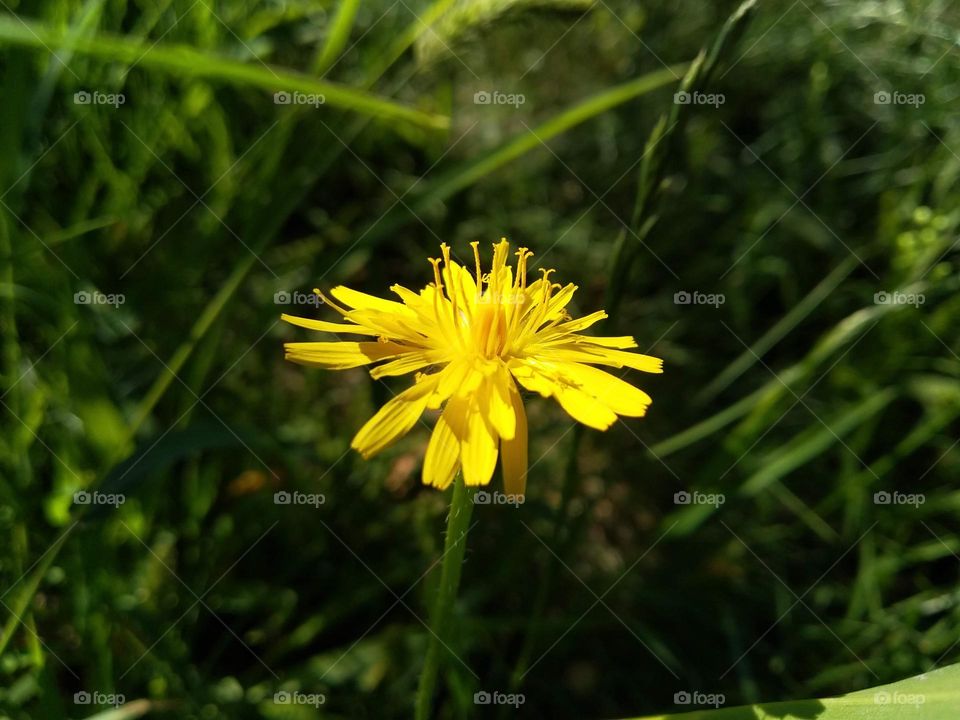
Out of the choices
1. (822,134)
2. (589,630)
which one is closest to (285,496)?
(589,630)

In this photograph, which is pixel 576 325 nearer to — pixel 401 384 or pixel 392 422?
pixel 392 422

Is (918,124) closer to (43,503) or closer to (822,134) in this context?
(822,134)

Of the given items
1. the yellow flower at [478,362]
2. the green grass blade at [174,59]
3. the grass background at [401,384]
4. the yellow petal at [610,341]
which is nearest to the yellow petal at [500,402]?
the yellow flower at [478,362]

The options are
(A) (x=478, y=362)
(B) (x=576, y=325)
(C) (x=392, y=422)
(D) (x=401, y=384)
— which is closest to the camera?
(C) (x=392, y=422)

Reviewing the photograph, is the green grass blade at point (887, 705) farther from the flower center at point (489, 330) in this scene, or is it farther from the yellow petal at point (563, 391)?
the flower center at point (489, 330)

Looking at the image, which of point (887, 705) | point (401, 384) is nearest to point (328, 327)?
point (401, 384)

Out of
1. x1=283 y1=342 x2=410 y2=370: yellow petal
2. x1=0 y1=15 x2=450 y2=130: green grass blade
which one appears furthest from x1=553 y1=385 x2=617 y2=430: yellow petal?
x1=0 y1=15 x2=450 y2=130: green grass blade
